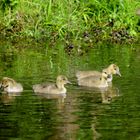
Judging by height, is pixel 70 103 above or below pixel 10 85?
below

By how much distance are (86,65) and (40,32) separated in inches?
183

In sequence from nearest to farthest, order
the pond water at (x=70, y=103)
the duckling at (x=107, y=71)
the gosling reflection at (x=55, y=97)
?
the pond water at (x=70, y=103), the gosling reflection at (x=55, y=97), the duckling at (x=107, y=71)

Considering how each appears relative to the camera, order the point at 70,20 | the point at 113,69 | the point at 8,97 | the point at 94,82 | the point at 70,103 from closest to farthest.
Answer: the point at 70,103 → the point at 8,97 → the point at 94,82 → the point at 113,69 → the point at 70,20

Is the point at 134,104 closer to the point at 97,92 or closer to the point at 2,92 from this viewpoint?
the point at 97,92

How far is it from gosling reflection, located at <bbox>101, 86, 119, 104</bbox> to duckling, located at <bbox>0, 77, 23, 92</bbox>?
159cm

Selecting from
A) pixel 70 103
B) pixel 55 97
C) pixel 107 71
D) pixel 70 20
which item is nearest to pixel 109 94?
pixel 55 97

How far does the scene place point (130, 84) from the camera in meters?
16.6

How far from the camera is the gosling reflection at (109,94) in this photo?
15516mm

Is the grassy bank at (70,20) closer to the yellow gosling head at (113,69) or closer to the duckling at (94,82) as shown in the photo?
the yellow gosling head at (113,69)

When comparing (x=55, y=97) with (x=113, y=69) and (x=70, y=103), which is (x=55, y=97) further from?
(x=113, y=69)

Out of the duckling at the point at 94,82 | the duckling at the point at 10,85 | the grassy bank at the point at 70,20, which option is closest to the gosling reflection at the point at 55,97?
the duckling at the point at 10,85

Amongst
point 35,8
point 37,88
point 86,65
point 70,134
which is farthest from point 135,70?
point 35,8

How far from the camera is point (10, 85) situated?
1606 centimetres

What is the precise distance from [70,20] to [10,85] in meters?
8.09
